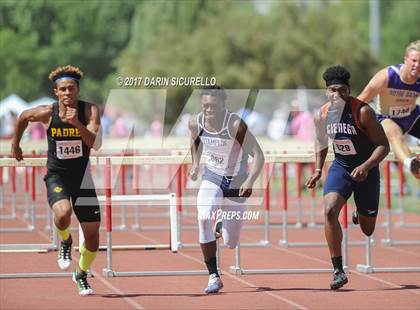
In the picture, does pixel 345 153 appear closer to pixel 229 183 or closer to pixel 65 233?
pixel 229 183

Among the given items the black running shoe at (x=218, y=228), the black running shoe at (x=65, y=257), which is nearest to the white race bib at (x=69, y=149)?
the black running shoe at (x=65, y=257)

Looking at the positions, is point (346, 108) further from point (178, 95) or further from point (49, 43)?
point (49, 43)

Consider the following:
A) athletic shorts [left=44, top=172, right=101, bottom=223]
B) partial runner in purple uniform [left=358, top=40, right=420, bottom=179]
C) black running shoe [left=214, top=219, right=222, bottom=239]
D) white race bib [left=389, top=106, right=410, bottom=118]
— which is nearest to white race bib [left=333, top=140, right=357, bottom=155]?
partial runner in purple uniform [left=358, top=40, right=420, bottom=179]

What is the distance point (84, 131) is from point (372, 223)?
3172 mm

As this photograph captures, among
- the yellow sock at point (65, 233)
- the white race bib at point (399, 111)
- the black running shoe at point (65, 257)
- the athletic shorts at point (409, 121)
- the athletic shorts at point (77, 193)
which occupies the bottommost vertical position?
the black running shoe at point (65, 257)

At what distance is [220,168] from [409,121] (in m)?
2.30

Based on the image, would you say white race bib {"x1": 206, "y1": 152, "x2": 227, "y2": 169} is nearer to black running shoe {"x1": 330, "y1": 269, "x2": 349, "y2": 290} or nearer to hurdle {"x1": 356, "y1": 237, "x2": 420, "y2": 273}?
Answer: black running shoe {"x1": 330, "y1": 269, "x2": 349, "y2": 290}

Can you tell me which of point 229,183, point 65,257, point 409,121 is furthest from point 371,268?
point 65,257

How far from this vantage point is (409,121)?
472 inches

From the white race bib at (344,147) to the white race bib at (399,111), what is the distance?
1.09 meters

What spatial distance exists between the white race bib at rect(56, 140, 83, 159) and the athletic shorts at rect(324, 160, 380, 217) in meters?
2.46

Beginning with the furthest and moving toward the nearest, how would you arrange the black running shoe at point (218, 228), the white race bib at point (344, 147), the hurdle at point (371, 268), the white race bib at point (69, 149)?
the hurdle at point (371, 268) < the black running shoe at point (218, 228) < the white race bib at point (344, 147) < the white race bib at point (69, 149)

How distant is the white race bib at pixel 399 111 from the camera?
38.7 ft

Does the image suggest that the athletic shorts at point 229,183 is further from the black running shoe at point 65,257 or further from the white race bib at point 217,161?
the black running shoe at point 65,257
